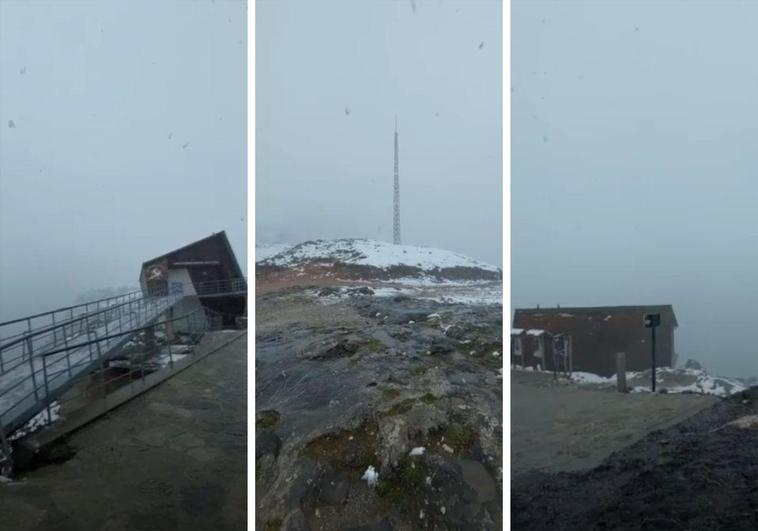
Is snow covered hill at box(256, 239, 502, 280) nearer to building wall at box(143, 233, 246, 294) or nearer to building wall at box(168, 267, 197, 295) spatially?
building wall at box(143, 233, 246, 294)

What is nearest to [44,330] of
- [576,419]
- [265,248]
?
[265,248]

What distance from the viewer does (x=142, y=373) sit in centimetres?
223

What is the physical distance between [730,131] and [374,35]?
4.68 feet

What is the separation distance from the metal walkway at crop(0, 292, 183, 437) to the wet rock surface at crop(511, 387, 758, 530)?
160cm

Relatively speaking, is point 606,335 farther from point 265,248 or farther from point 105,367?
point 105,367

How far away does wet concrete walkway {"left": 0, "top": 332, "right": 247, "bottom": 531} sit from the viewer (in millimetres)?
2115

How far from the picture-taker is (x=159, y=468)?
86.4 inches

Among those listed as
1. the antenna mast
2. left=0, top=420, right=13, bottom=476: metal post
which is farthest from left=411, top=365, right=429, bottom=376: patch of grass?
left=0, top=420, right=13, bottom=476: metal post

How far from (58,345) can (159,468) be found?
60 centimetres

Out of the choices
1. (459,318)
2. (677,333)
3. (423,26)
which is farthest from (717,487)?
(423,26)

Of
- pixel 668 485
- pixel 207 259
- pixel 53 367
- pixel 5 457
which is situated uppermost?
pixel 207 259

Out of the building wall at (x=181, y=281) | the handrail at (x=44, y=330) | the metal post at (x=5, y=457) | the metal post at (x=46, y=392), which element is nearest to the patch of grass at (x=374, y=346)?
the building wall at (x=181, y=281)

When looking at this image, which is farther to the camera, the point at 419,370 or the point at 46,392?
the point at 419,370

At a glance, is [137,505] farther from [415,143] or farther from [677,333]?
[677,333]
